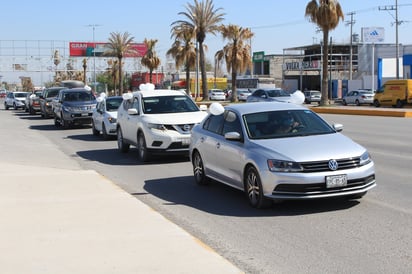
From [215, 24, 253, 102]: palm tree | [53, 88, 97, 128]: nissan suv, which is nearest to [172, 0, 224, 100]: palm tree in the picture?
[215, 24, 253, 102]: palm tree

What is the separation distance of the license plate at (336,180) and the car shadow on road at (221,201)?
0.54 m

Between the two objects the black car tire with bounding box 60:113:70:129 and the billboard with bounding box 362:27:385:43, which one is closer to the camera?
the black car tire with bounding box 60:113:70:129

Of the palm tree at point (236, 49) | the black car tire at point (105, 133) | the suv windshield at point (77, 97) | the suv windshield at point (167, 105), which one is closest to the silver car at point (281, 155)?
the suv windshield at point (167, 105)

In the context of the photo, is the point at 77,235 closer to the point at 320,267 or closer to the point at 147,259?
the point at 147,259

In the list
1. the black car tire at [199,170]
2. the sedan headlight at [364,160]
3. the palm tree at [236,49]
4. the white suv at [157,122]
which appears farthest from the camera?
the palm tree at [236,49]

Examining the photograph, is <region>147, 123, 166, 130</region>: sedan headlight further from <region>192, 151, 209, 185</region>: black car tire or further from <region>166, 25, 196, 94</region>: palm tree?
<region>166, 25, 196, 94</region>: palm tree

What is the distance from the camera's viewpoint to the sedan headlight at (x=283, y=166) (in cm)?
809

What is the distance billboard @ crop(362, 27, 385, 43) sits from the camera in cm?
8956

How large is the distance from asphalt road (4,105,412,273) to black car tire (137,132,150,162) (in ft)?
3.18

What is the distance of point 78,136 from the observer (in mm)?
23703

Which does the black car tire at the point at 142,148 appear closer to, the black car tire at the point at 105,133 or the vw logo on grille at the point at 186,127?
the vw logo on grille at the point at 186,127

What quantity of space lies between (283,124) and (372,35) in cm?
8498

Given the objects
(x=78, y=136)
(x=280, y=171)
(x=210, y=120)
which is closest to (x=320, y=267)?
(x=280, y=171)

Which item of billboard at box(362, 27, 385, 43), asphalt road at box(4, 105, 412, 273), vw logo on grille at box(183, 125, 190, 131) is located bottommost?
asphalt road at box(4, 105, 412, 273)
